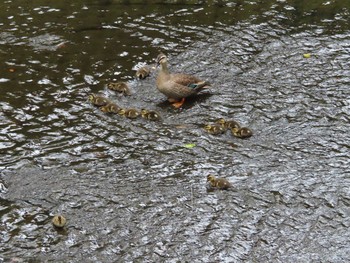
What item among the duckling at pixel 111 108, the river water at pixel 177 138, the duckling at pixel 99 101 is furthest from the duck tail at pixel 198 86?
the duckling at pixel 99 101

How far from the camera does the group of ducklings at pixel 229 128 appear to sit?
8.12m

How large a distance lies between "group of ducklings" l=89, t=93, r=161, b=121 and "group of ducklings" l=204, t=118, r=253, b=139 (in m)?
0.84

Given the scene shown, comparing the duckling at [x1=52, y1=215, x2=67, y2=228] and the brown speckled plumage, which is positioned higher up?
the brown speckled plumage

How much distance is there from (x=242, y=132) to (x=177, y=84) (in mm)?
1505

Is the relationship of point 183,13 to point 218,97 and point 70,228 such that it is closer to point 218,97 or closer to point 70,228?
point 218,97

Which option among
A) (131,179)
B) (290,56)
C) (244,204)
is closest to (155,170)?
(131,179)

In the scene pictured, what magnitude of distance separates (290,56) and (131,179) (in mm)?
4523

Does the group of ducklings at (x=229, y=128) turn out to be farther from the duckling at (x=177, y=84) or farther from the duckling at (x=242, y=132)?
the duckling at (x=177, y=84)

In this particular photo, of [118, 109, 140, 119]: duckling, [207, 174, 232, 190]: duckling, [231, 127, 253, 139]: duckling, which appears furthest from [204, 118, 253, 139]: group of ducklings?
[207, 174, 232, 190]: duckling

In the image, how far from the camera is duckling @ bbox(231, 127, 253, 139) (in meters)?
8.10

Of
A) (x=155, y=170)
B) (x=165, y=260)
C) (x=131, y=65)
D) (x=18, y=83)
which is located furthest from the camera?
(x=131, y=65)

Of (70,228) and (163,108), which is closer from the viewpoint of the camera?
(70,228)

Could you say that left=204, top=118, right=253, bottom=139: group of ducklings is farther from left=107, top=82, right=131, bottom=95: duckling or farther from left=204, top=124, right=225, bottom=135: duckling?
left=107, top=82, right=131, bottom=95: duckling

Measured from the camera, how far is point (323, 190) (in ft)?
23.0
